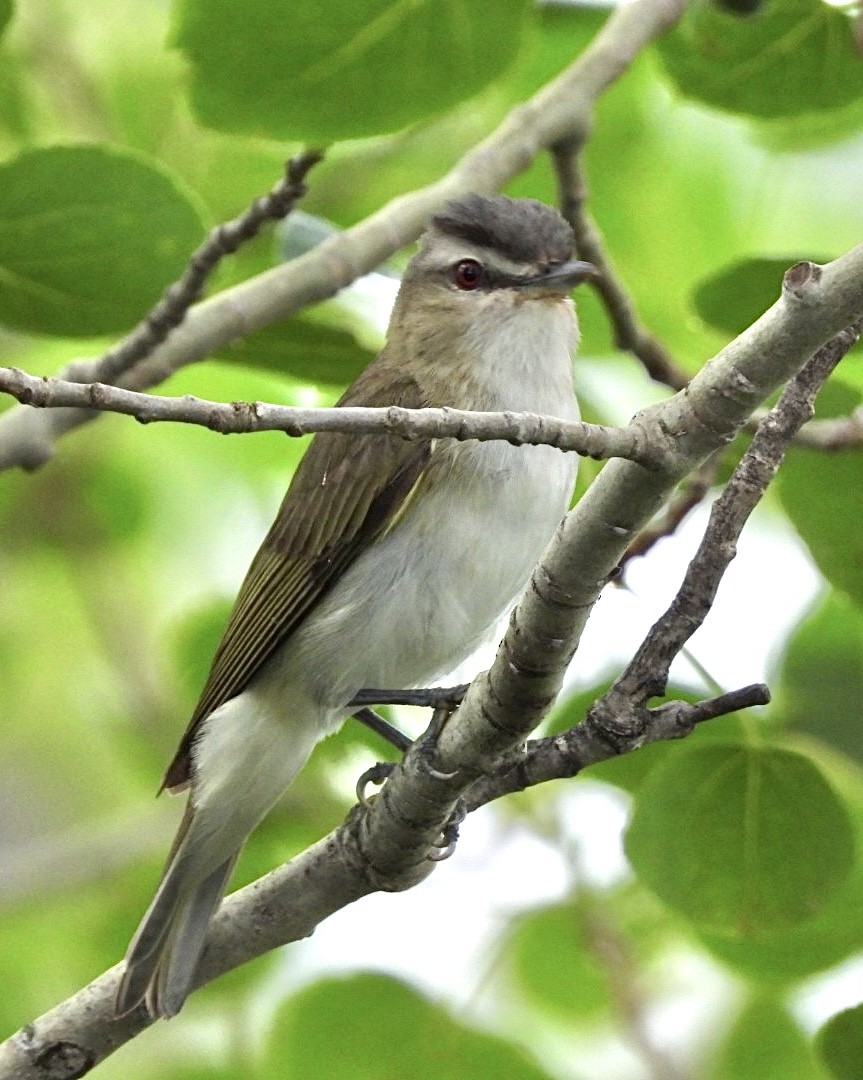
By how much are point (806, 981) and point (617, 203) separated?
2005 mm

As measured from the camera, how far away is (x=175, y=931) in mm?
3264

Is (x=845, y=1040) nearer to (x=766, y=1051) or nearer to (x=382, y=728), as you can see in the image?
(x=766, y=1051)

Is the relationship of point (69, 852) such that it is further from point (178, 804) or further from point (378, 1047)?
point (378, 1047)

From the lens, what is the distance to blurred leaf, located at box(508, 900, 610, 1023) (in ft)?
12.4

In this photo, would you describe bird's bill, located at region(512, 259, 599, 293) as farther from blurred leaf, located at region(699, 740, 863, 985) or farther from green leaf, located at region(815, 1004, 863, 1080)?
green leaf, located at region(815, 1004, 863, 1080)

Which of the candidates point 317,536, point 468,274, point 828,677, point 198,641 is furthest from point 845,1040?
point 468,274

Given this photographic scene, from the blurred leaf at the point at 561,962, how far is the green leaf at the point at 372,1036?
469 mm

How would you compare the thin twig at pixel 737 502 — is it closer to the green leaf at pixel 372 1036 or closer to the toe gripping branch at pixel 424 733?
the toe gripping branch at pixel 424 733

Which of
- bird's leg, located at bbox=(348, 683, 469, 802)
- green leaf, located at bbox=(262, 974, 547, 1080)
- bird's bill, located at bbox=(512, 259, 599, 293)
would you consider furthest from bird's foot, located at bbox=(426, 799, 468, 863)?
bird's bill, located at bbox=(512, 259, 599, 293)

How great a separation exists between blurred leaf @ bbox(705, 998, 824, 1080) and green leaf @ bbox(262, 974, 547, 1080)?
2.14ft

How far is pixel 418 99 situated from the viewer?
332cm

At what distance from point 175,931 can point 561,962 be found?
1.10 metres

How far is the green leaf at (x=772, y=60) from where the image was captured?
3484mm

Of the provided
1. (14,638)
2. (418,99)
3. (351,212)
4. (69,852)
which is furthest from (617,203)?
(14,638)
